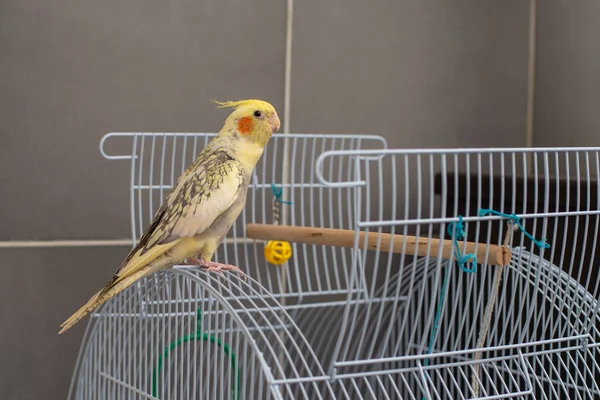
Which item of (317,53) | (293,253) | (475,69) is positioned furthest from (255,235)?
(475,69)

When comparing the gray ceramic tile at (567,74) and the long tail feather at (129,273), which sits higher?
the gray ceramic tile at (567,74)

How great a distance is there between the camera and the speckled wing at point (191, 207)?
62.4 inches

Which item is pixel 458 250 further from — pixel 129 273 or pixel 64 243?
pixel 64 243

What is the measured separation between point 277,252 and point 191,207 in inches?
25.8

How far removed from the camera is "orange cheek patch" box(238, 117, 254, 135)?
1.73 m

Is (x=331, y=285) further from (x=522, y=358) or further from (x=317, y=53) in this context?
(x=522, y=358)

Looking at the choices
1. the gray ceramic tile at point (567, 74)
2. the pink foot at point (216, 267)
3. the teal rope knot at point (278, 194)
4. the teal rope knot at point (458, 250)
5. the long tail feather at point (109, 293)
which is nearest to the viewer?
the teal rope knot at point (458, 250)

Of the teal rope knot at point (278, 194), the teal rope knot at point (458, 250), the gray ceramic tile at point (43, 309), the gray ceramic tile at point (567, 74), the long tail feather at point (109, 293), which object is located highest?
the gray ceramic tile at point (567, 74)

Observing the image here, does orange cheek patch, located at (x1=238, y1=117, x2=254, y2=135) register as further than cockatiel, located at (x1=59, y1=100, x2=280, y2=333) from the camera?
Yes

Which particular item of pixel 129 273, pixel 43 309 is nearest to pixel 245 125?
pixel 129 273

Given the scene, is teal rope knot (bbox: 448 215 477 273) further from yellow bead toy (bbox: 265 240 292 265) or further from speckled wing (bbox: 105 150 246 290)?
yellow bead toy (bbox: 265 240 292 265)

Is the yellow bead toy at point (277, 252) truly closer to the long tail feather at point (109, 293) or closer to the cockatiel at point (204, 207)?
the cockatiel at point (204, 207)

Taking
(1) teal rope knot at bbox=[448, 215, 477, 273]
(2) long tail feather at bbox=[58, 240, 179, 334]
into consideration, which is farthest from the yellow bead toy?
(1) teal rope knot at bbox=[448, 215, 477, 273]

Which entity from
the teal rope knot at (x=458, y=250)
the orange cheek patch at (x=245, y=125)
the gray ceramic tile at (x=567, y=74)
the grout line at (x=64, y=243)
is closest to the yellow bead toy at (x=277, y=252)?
the grout line at (x=64, y=243)
